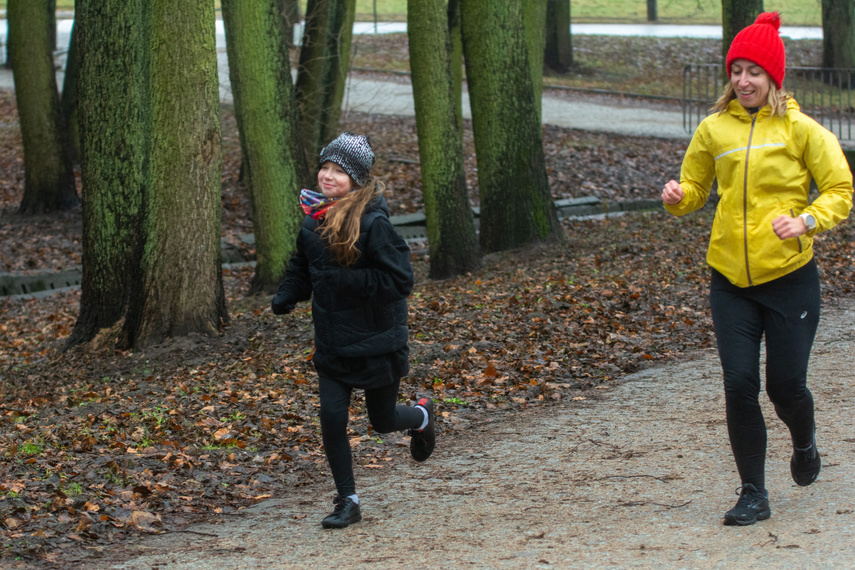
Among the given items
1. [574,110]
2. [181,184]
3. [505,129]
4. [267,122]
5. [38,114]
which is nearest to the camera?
[181,184]

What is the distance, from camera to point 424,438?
520cm

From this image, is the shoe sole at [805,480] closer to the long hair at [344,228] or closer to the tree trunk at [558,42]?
the long hair at [344,228]

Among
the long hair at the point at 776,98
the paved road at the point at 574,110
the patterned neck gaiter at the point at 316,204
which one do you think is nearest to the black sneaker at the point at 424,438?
the patterned neck gaiter at the point at 316,204

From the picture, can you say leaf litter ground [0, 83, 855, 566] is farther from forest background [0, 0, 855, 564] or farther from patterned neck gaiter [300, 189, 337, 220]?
patterned neck gaiter [300, 189, 337, 220]

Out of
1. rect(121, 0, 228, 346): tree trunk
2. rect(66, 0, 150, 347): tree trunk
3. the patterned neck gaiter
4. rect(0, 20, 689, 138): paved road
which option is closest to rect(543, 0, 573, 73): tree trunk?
rect(0, 20, 689, 138): paved road

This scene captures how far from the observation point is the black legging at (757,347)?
A: 422 cm

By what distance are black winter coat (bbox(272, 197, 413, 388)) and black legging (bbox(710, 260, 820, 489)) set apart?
1.44 meters

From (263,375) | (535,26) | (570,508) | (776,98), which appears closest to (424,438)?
(570,508)

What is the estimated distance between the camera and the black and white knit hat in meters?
4.51

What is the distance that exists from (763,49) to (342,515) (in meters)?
2.82

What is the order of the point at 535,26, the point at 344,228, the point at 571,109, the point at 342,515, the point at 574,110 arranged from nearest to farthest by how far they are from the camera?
the point at 344,228 → the point at 342,515 → the point at 535,26 → the point at 574,110 → the point at 571,109

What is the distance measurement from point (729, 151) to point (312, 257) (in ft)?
6.29

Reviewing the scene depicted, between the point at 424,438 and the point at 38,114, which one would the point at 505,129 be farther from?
the point at 38,114

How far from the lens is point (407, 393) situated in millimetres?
7188
